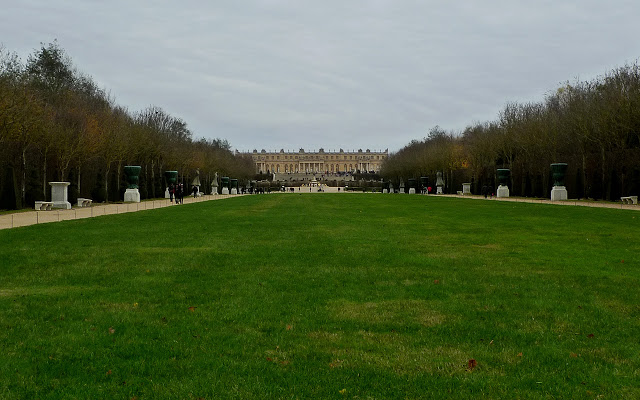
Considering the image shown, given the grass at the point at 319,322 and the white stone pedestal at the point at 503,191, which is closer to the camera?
the grass at the point at 319,322

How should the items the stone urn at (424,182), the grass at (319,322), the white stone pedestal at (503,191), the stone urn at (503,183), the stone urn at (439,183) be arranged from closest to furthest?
the grass at (319,322)
the stone urn at (503,183)
the white stone pedestal at (503,191)
the stone urn at (439,183)
the stone urn at (424,182)

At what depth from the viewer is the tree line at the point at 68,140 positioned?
3147 centimetres

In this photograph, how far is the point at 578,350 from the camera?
5500 millimetres

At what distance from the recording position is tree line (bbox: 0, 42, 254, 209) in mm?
31469

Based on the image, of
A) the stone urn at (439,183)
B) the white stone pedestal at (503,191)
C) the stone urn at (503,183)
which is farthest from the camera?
the stone urn at (439,183)

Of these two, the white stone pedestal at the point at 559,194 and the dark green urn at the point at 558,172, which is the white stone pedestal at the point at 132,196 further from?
the white stone pedestal at the point at 559,194

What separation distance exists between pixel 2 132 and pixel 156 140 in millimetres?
28568

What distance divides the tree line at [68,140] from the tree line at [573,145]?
35043mm

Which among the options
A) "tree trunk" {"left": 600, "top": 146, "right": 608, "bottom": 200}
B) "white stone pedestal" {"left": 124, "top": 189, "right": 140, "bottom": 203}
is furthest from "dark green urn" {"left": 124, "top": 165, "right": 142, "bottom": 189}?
"tree trunk" {"left": 600, "top": 146, "right": 608, "bottom": 200}

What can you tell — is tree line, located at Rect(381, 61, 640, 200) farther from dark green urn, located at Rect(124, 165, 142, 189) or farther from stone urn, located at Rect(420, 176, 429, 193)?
dark green urn, located at Rect(124, 165, 142, 189)

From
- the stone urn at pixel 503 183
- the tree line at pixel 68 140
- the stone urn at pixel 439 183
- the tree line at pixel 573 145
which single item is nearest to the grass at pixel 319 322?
the tree line at pixel 68 140

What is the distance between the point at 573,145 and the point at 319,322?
158ft

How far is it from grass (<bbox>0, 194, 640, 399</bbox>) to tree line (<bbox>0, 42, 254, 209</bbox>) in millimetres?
22475

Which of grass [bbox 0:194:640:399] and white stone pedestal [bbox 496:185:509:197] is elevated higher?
white stone pedestal [bbox 496:185:509:197]
